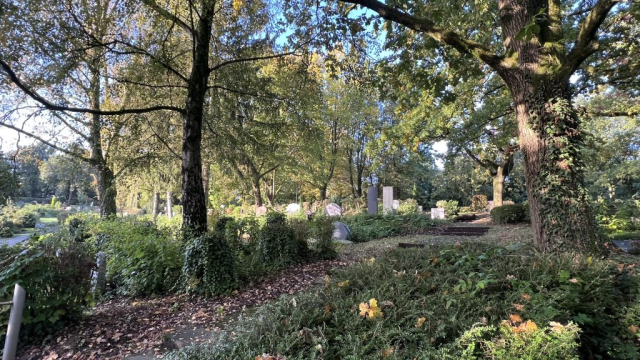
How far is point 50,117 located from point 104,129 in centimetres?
125

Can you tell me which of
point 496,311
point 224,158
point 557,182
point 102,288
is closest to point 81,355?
point 102,288

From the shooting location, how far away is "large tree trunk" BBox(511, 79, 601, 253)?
189 inches

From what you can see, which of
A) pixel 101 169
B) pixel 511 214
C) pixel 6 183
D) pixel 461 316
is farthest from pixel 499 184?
pixel 6 183

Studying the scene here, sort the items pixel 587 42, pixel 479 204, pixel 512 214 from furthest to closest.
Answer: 1. pixel 479 204
2. pixel 512 214
3. pixel 587 42

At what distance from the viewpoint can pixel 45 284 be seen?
4121 mm

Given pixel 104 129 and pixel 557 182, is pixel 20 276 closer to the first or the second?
pixel 104 129

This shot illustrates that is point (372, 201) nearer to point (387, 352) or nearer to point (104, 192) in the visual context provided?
point (104, 192)

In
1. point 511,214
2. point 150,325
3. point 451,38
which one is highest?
point 451,38

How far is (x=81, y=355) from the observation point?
3.62 m

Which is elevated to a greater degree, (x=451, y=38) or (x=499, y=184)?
(x=451, y=38)

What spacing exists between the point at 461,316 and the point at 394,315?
0.57 metres

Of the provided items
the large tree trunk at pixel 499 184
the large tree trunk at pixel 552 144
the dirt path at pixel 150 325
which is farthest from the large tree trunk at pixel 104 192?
the large tree trunk at pixel 499 184

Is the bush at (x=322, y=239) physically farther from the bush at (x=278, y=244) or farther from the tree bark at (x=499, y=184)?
the tree bark at (x=499, y=184)

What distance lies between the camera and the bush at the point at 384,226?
13.9 m
